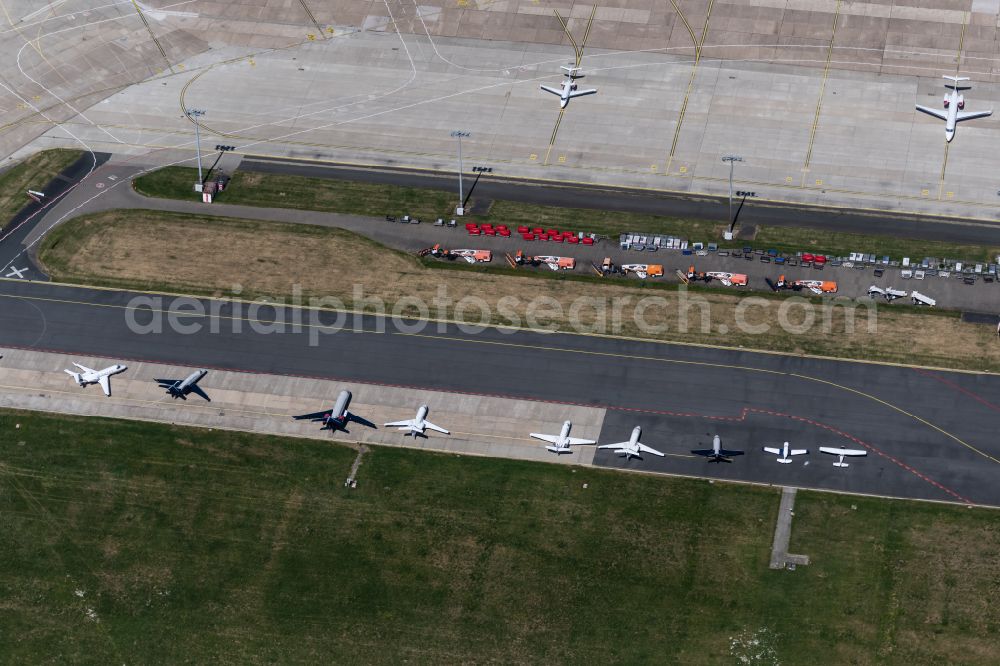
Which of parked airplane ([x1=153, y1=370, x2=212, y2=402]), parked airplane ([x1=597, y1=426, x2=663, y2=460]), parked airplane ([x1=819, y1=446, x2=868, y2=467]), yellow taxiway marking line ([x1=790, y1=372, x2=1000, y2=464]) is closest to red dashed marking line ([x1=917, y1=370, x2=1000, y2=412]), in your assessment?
yellow taxiway marking line ([x1=790, y1=372, x2=1000, y2=464])

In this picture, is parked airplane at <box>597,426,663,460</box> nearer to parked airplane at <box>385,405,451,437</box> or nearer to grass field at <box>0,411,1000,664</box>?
grass field at <box>0,411,1000,664</box>

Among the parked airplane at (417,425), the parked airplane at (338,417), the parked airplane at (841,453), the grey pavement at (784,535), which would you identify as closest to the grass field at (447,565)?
the grey pavement at (784,535)

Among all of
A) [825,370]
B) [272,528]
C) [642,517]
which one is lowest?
[272,528]

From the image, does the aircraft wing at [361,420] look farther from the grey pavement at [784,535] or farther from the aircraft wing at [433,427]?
the grey pavement at [784,535]

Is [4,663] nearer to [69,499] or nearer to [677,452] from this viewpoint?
[69,499]

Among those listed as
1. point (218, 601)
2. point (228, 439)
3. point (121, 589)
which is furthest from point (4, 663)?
point (228, 439)

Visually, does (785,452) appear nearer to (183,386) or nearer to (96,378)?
(183,386)
